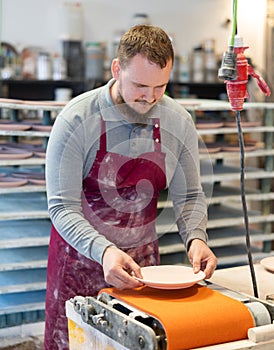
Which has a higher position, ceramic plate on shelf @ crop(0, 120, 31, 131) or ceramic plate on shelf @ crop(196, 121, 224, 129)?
ceramic plate on shelf @ crop(0, 120, 31, 131)

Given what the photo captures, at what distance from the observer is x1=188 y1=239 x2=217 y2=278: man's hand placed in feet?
5.71

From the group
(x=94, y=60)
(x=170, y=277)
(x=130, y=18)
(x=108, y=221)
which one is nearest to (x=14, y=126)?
(x=108, y=221)

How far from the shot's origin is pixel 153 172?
6.59 ft

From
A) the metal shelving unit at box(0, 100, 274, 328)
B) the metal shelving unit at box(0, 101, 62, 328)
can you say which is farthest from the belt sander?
the metal shelving unit at box(0, 101, 62, 328)

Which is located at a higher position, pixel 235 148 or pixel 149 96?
pixel 149 96

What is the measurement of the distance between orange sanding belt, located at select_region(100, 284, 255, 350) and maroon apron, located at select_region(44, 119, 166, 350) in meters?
0.48

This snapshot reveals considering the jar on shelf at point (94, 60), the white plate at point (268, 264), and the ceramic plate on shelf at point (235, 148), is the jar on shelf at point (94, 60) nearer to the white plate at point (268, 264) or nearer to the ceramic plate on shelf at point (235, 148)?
the ceramic plate on shelf at point (235, 148)

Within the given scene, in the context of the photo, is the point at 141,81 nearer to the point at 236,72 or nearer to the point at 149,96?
the point at 149,96

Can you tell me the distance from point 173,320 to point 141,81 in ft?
2.25

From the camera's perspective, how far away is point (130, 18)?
18.9 ft

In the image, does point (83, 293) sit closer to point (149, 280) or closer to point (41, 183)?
point (149, 280)

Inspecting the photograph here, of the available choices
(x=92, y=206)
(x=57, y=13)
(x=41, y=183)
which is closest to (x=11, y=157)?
(x=41, y=183)

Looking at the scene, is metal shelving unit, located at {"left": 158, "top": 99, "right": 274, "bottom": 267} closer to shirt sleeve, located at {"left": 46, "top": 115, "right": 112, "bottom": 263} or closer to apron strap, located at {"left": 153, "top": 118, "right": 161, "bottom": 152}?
apron strap, located at {"left": 153, "top": 118, "right": 161, "bottom": 152}

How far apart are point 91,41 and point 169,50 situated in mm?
4040
